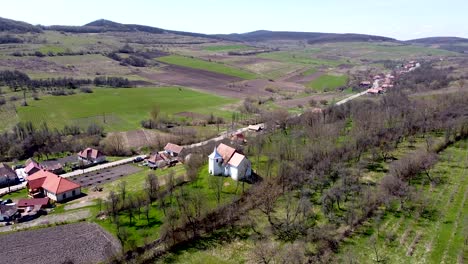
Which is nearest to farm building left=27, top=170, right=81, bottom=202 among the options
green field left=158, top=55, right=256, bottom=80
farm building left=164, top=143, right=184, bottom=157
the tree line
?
farm building left=164, top=143, right=184, bottom=157

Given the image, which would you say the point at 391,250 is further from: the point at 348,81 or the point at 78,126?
the point at 348,81

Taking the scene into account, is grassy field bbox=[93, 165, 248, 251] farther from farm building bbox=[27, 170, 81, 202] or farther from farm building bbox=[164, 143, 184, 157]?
farm building bbox=[164, 143, 184, 157]

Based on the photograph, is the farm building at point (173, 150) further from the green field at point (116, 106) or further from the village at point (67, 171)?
the green field at point (116, 106)

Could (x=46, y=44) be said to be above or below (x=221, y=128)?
above

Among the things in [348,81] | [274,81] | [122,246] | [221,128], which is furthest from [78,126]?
[348,81]

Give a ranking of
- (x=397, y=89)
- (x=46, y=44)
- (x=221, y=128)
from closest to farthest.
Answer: (x=221, y=128) < (x=397, y=89) < (x=46, y=44)

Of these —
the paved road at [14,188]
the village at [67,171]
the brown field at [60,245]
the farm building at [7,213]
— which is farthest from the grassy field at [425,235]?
the paved road at [14,188]
